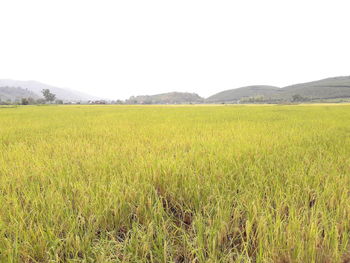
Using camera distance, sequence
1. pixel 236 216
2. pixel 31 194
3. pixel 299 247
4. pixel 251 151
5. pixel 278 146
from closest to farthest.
Result: pixel 299 247 < pixel 236 216 < pixel 31 194 < pixel 251 151 < pixel 278 146

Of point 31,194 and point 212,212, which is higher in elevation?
point 31,194

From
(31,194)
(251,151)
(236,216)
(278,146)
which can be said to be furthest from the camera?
(278,146)

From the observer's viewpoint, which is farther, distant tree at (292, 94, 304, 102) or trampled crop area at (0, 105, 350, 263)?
distant tree at (292, 94, 304, 102)

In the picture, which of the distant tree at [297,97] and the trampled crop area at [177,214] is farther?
the distant tree at [297,97]

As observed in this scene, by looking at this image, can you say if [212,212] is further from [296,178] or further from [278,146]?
[278,146]

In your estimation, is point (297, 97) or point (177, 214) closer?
point (177, 214)

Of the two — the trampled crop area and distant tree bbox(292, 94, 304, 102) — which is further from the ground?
distant tree bbox(292, 94, 304, 102)

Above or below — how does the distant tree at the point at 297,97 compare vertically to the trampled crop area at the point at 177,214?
above

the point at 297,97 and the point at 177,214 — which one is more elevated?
the point at 297,97

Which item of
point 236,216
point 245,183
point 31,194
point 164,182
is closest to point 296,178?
point 245,183

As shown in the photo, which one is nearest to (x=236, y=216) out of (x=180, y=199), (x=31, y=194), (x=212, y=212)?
(x=212, y=212)

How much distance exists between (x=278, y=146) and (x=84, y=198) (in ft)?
10.0

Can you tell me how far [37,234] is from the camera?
1071mm

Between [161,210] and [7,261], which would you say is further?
[161,210]
